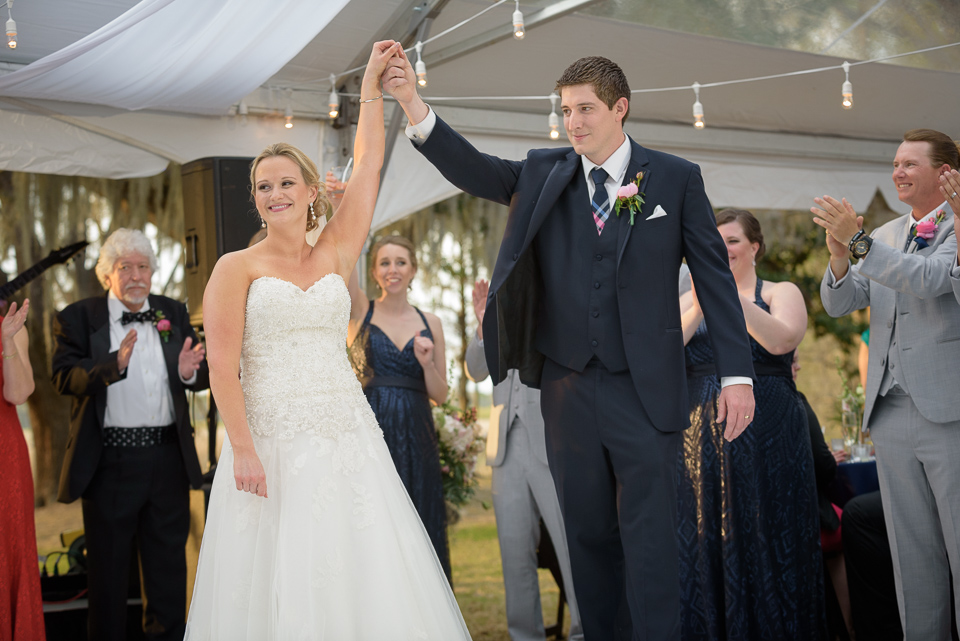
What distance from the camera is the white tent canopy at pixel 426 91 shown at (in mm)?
4020

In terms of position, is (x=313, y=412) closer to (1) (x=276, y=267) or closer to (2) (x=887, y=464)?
(1) (x=276, y=267)

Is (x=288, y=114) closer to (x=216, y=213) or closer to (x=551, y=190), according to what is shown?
(x=216, y=213)

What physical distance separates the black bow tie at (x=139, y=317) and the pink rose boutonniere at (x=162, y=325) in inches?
0.7

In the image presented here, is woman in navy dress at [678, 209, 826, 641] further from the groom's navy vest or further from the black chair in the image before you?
the groom's navy vest

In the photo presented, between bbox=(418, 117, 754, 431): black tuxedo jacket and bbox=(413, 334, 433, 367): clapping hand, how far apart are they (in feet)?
5.52

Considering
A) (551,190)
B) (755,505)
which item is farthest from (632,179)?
(755,505)

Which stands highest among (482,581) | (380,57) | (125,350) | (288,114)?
(288,114)

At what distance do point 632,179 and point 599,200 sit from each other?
4.5 inches

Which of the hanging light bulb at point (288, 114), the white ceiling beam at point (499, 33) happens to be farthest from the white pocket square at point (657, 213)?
the hanging light bulb at point (288, 114)

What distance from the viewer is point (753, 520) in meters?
3.68

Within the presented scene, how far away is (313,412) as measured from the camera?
100 inches

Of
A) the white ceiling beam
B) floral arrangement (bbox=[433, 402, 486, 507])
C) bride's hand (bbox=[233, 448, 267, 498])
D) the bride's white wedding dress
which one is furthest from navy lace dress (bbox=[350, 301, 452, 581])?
bride's hand (bbox=[233, 448, 267, 498])

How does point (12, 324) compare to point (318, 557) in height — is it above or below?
above

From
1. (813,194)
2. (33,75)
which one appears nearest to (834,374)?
(813,194)
